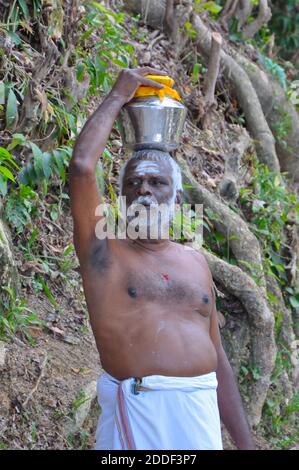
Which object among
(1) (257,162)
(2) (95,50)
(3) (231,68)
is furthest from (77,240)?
(3) (231,68)

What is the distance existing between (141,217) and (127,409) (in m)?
0.78

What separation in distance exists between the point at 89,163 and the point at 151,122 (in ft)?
1.32

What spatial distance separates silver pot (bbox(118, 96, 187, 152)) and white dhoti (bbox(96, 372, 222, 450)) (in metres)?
1.02

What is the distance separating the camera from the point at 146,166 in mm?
3592

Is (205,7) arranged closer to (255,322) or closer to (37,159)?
(255,322)

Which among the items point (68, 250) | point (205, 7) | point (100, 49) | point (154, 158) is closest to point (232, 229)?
point (68, 250)

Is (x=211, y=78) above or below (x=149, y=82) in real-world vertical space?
below

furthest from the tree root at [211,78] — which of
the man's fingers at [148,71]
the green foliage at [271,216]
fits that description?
the man's fingers at [148,71]

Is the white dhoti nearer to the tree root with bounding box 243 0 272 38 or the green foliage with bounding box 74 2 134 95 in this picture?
the green foliage with bounding box 74 2 134 95

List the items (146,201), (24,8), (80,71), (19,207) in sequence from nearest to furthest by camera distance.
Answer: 1. (146,201)
2. (19,207)
3. (24,8)
4. (80,71)

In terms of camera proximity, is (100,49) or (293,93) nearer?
(100,49)

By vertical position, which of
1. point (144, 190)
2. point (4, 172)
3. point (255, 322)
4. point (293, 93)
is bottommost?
point (255, 322)

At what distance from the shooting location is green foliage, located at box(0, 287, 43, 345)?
15.0 feet
